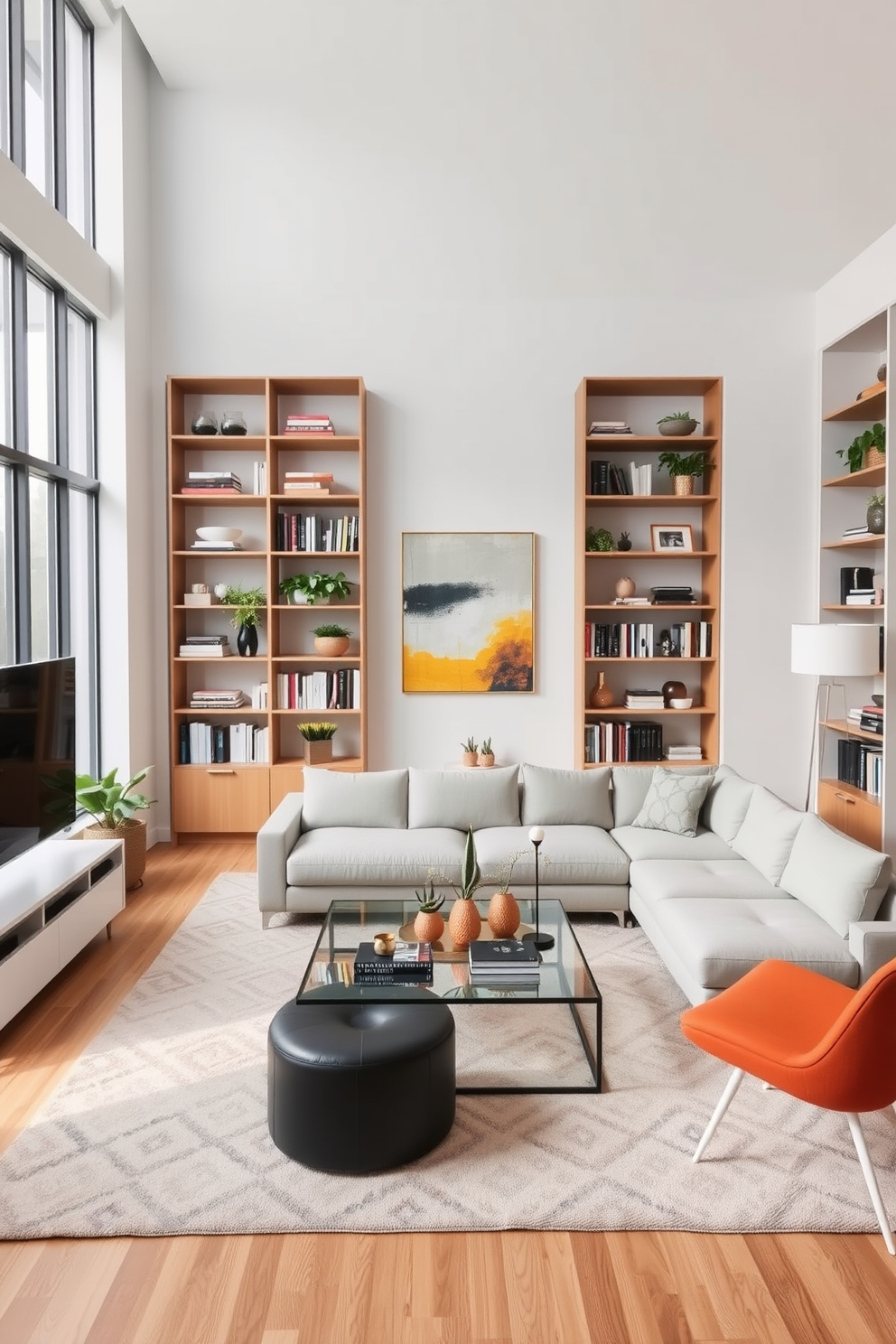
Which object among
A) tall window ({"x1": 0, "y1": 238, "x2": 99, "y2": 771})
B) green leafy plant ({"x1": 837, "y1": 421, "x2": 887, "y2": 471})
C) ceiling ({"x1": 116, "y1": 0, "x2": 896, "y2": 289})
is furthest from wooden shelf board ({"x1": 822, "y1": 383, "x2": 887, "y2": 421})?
tall window ({"x1": 0, "y1": 238, "x2": 99, "y2": 771})

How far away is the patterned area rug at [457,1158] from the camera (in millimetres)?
2232

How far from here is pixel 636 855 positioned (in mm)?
4328

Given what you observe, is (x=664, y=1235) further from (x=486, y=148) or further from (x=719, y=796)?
(x=486, y=148)

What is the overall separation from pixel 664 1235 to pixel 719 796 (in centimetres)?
266

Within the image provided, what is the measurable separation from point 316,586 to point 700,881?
122 inches

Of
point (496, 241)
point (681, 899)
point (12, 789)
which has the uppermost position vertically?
point (496, 241)

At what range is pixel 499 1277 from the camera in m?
2.05

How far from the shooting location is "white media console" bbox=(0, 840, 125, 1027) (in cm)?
316

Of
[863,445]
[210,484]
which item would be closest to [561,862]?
[863,445]

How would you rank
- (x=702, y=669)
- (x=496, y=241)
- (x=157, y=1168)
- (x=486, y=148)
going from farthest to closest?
(x=702, y=669), (x=496, y=241), (x=486, y=148), (x=157, y=1168)

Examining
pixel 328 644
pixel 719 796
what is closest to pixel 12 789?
pixel 328 644

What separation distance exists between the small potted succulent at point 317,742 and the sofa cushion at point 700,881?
2306 millimetres

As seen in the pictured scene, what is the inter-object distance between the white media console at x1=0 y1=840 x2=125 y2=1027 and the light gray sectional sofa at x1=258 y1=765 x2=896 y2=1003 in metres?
0.70

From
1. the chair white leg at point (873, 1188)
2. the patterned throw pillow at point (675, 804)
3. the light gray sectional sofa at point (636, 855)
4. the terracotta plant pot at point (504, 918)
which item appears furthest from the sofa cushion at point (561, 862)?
the chair white leg at point (873, 1188)
